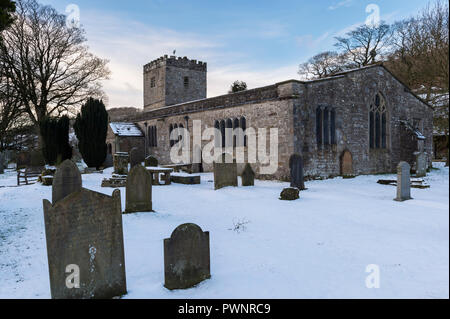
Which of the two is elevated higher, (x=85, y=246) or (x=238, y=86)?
(x=238, y=86)

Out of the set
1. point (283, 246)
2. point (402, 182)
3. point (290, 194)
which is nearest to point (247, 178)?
point (290, 194)

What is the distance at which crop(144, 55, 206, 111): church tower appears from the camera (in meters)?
30.2

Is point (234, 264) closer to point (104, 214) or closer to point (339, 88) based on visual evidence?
point (104, 214)

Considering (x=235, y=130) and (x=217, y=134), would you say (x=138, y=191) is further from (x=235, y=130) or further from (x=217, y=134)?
(x=217, y=134)

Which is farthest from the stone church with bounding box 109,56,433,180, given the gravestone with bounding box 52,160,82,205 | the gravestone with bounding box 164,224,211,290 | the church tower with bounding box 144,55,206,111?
the church tower with bounding box 144,55,206,111

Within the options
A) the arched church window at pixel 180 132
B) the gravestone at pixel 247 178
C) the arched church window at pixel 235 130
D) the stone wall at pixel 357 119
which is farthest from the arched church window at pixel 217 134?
the gravestone at pixel 247 178

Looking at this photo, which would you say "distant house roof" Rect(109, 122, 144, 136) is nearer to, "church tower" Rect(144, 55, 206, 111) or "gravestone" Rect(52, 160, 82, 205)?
"church tower" Rect(144, 55, 206, 111)

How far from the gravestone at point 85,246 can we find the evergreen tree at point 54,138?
1606 cm

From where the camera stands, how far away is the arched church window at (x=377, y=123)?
53.5ft

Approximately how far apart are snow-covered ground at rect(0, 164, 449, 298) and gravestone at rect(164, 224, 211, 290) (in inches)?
5.1

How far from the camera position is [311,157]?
13641 mm

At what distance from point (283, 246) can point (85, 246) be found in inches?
116

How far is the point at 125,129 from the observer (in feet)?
77.6

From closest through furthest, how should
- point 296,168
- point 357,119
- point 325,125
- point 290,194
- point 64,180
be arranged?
point 64,180, point 290,194, point 296,168, point 325,125, point 357,119
